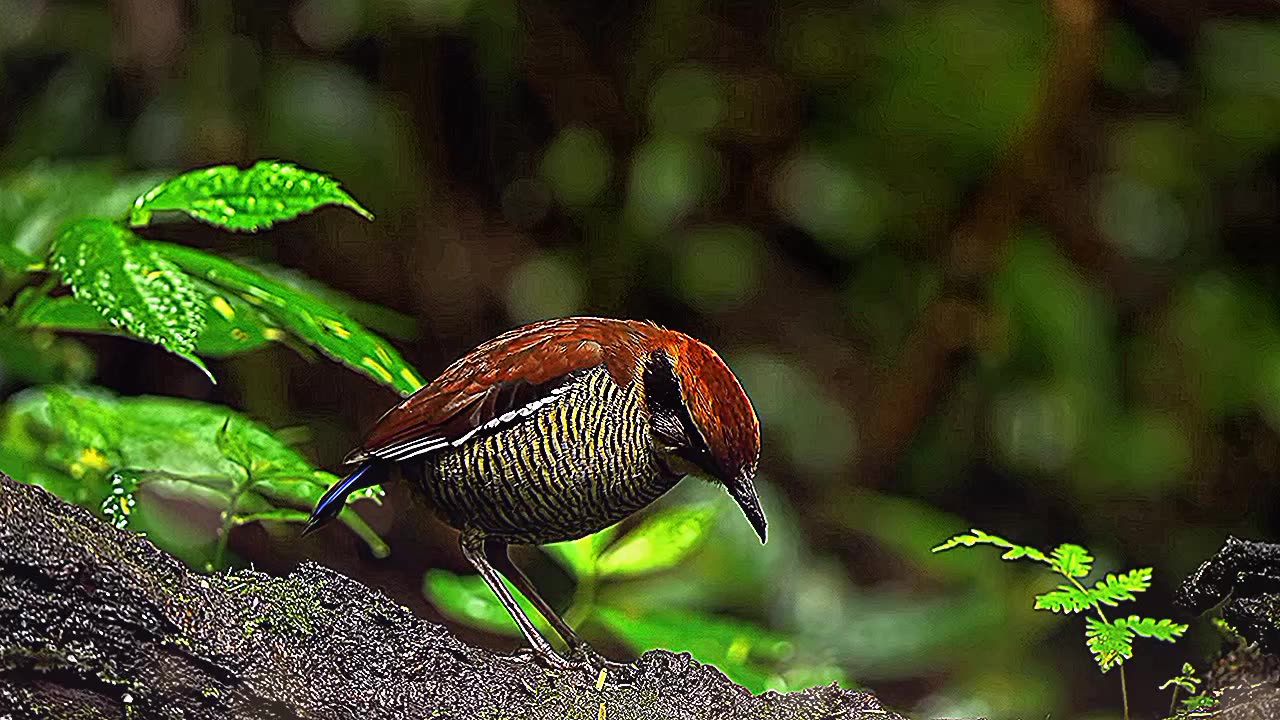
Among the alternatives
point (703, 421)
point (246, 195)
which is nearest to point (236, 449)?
point (246, 195)

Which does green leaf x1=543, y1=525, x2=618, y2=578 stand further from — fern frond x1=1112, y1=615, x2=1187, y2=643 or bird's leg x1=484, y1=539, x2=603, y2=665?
fern frond x1=1112, y1=615, x2=1187, y2=643

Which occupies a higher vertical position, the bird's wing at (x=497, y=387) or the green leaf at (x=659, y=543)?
the bird's wing at (x=497, y=387)

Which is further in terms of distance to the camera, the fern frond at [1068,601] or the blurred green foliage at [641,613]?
the blurred green foliage at [641,613]

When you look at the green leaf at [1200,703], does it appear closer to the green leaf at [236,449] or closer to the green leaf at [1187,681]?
the green leaf at [1187,681]

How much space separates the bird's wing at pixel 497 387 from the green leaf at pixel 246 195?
8.7 inches

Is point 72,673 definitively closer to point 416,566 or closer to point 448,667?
point 448,667

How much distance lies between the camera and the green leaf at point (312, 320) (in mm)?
1018

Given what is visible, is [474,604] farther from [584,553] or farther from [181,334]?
[181,334]

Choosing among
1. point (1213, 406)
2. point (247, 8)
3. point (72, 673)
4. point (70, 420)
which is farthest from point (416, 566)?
point (1213, 406)

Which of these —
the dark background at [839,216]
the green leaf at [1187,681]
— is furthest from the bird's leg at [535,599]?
the dark background at [839,216]

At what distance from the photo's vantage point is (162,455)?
1139 mm

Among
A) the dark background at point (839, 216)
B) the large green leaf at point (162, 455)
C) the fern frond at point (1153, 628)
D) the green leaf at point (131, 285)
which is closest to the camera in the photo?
the fern frond at point (1153, 628)

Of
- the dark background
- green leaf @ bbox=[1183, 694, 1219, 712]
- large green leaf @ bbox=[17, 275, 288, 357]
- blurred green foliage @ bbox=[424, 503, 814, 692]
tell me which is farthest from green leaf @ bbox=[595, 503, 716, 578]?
the dark background

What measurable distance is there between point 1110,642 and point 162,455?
0.70 meters
